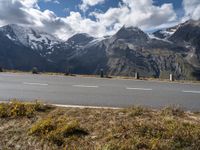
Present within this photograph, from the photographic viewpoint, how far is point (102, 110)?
8.09 meters

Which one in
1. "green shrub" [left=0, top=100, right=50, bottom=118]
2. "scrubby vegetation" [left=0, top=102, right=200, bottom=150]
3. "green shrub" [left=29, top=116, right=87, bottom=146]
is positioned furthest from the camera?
"green shrub" [left=0, top=100, right=50, bottom=118]

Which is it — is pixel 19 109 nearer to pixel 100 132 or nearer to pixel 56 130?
pixel 56 130

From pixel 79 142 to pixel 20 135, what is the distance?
130 centimetres

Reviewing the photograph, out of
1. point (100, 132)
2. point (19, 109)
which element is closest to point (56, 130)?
point (100, 132)

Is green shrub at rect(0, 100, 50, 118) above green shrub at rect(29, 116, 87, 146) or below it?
above

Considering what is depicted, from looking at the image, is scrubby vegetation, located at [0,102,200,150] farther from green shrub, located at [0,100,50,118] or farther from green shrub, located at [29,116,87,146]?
green shrub, located at [0,100,50,118]

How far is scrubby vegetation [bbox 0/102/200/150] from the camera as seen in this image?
219 inches

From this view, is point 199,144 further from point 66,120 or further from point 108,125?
point 66,120

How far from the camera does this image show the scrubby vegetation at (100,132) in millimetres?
5559

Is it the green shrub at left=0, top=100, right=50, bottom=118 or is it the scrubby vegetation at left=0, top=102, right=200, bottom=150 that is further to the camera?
the green shrub at left=0, top=100, right=50, bottom=118

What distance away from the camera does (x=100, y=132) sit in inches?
242

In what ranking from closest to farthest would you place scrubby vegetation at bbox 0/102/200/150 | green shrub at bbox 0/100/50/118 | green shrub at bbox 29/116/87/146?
scrubby vegetation at bbox 0/102/200/150, green shrub at bbox 29/116/87/146, green shrub at bbox 0/100/50/118

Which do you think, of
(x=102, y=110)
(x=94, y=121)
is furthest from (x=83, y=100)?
(x=94, y=121)

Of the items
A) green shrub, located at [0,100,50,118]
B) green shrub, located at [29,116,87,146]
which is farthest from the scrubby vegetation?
green shrub, located at [0,100,50,118]
